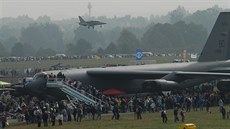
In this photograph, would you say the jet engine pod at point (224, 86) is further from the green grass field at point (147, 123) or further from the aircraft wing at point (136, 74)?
the green grass field at point (147, 123)

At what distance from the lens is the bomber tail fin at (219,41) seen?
59625mm

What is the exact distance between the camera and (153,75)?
50.6m

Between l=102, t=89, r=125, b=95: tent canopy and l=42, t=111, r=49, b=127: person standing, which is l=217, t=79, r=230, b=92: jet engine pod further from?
l=42, t=111, r=49, b=127: person standing

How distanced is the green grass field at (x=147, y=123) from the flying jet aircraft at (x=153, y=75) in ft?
25.4

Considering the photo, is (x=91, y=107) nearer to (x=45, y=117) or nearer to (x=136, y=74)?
(x=45, y=117)

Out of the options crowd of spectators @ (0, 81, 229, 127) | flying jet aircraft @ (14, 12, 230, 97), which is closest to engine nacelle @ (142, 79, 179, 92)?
flying jet aircraft @ (14, 12, 230, 97)

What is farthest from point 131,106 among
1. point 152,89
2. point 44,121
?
point 44,121

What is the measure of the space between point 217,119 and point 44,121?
33.1 feet

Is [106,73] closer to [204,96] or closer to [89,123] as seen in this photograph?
[204,96]

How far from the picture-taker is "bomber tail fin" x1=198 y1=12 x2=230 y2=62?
59.6 metres

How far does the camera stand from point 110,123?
3684 cm

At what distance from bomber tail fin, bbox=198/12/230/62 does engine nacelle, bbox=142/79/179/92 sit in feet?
39.1

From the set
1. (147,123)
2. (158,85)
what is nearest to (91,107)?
(147,123)

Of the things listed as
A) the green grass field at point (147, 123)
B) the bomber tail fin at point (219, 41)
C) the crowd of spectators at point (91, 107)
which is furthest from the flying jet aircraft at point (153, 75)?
the green grass field at point (147, 123)
